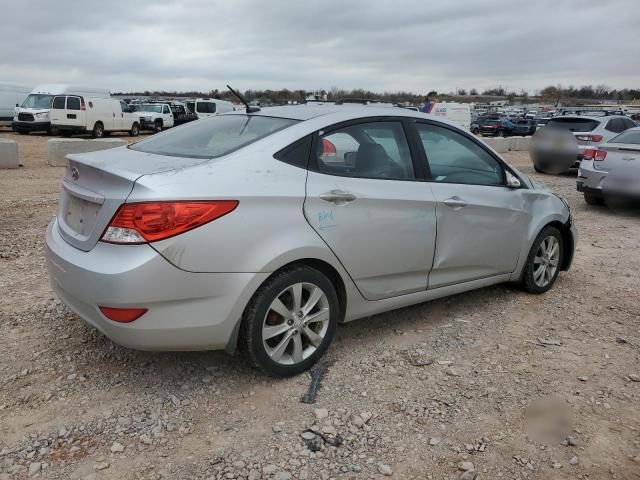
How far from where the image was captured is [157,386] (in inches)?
126

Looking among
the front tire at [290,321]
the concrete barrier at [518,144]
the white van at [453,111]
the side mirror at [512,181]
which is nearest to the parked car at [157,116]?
the white van at [453,111]

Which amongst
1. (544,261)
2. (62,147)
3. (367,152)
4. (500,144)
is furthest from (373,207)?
(500,144)

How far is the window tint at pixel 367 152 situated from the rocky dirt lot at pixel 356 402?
1166 millimetres

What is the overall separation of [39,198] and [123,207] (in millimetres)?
6491

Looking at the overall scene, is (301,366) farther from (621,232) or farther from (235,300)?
(621,232)

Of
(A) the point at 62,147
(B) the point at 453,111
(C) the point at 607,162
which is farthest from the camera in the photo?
(B) the point at 453,111

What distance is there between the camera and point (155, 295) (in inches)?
107

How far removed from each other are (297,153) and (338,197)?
0.34 metres

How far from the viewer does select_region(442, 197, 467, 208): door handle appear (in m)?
3.86

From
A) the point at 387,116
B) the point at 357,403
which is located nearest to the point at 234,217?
the point at 357,403

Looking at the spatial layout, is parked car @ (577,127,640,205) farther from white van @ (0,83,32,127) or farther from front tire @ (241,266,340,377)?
white van @ (0,83,32,127)

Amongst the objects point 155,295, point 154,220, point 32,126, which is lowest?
point 32,126

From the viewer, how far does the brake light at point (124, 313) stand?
9.00ft

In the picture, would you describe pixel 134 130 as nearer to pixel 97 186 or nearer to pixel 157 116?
pixel 157 116
